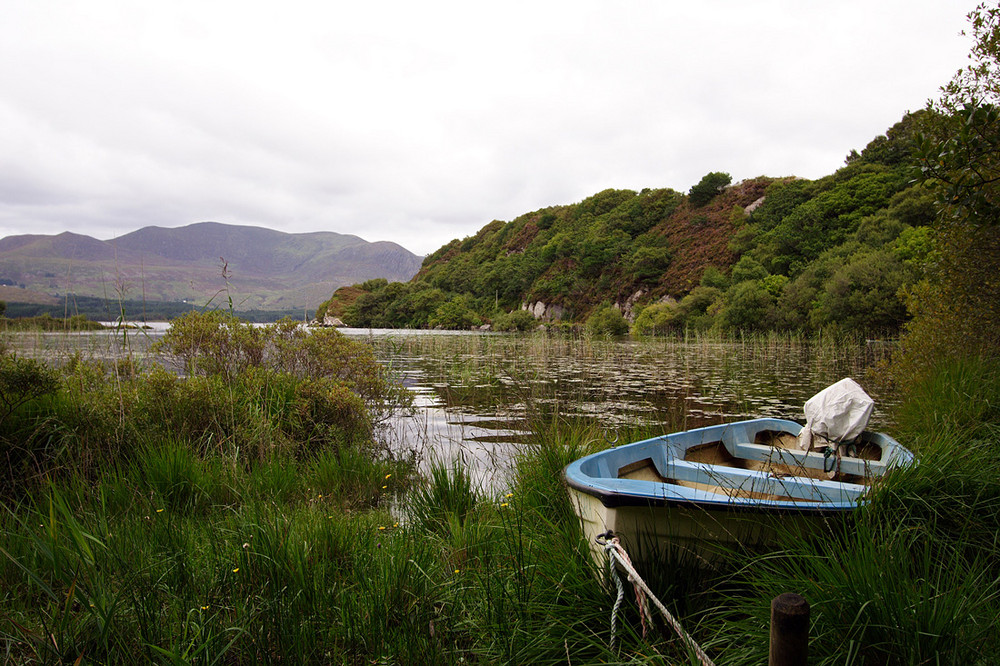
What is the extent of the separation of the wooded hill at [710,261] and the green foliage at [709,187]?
136 millimetres

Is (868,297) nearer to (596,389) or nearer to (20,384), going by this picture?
(596,389)

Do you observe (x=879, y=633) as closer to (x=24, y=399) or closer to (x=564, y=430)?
(x=564, y=430)

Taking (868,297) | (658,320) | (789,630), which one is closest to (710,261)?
(658,320)

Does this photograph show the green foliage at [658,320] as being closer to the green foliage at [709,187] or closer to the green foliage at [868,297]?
the green foliage at [868,297]

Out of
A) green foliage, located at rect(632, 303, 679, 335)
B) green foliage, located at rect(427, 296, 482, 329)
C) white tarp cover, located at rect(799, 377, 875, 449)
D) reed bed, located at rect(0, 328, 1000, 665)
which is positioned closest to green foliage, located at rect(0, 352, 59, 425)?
reed bed, located at rect(0, 328, 1000, 665)

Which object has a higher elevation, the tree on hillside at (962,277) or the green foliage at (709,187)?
the green foliage at (709,187)

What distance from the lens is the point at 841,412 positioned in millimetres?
4668

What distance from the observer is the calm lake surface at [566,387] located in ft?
21.6

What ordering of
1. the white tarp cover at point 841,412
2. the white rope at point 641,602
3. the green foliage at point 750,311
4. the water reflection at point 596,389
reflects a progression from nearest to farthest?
1. the white rope at point 641,602
2. the white tarp cover at point 841,412
3. the water reflection at point 596,389
4. the green foliage at point 750,311

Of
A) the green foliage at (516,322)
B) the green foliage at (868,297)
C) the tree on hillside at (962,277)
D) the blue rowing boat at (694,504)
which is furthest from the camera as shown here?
the green foliage at (516,322)

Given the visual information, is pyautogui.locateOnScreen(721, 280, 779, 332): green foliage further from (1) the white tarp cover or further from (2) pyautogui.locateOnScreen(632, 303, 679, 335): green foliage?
(1) the white tarp cover

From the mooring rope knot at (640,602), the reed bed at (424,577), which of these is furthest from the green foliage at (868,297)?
the mooring rope knot at (640,602)

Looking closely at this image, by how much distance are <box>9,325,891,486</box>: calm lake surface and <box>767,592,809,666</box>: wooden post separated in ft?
10.8

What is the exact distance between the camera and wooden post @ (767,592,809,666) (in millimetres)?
1195
